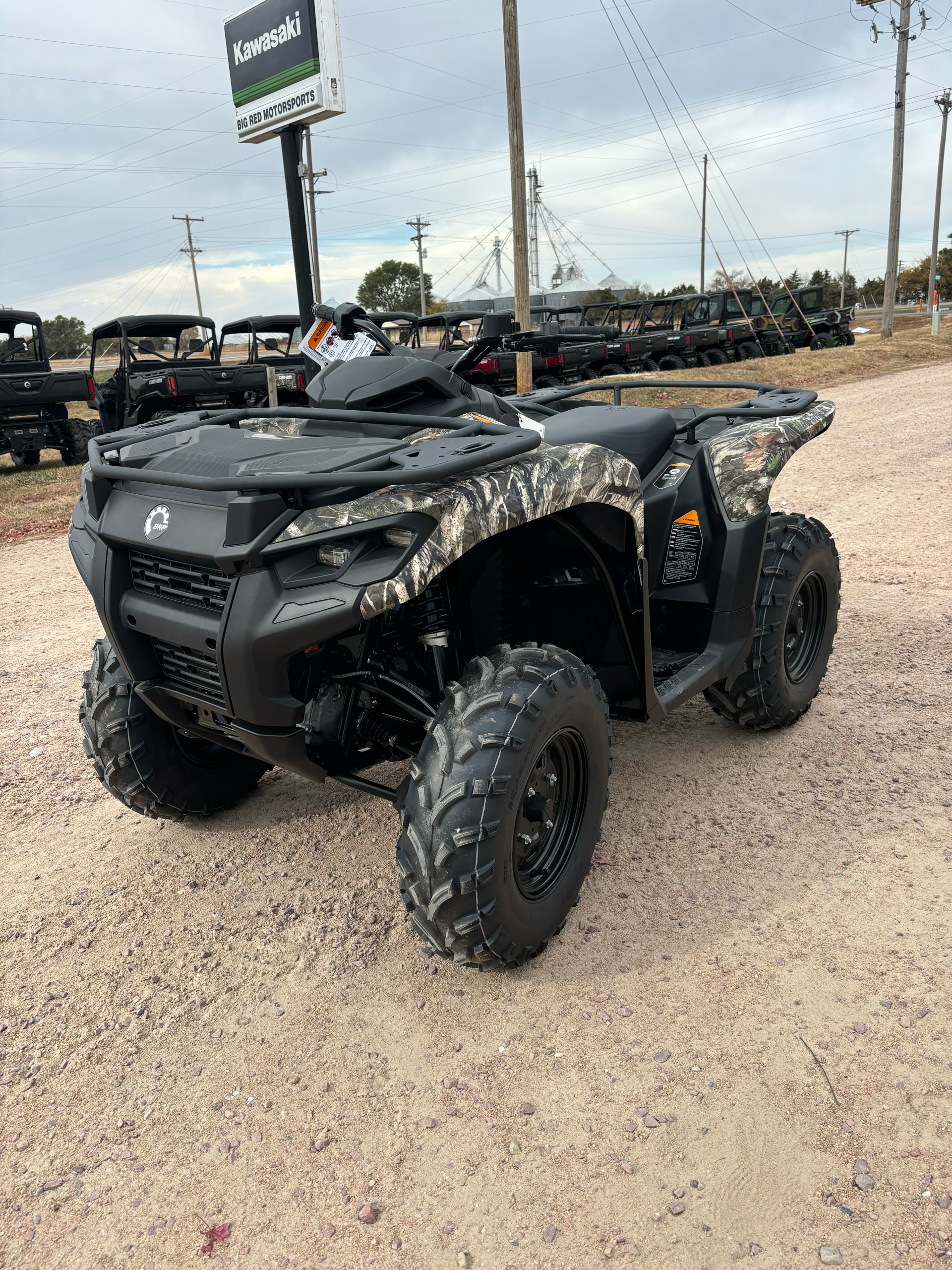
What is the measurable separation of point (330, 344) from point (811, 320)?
1093 inches

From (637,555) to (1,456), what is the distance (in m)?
16.8

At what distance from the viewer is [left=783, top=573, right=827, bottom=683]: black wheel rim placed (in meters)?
3.88

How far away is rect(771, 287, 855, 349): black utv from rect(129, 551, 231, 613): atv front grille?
90.7ft

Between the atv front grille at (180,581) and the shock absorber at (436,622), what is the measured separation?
0.54 meters

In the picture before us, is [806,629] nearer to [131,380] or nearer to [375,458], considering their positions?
[375,458]

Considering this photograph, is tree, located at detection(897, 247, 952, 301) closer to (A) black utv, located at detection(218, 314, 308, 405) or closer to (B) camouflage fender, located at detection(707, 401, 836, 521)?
(A) black utv, located at detection(218, 314, 308, 405)

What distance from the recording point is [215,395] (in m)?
14.8

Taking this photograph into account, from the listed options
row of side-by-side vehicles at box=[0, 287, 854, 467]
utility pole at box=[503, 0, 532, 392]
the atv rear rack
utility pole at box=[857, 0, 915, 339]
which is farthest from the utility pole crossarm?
the atv rear rack

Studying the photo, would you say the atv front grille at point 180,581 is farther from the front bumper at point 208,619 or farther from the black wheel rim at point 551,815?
the black wheel rim at point 551,815

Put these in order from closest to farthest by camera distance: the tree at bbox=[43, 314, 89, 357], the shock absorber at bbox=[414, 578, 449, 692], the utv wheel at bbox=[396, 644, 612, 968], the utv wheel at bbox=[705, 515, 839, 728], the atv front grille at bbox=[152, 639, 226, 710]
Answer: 1. the utv wheel at bbox=[396, 644, 612, 968]
2. the atv front grille at bbox=[152, 639, 226, 710]
3. the shock absorber at bbox=[414, 578, 449, 692]
4. the utv wheel at bbox=[705, 515, 839, 728]
5. the tree at bbox=[43, 314, 89, 357]

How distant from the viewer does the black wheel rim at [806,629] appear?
388 cm

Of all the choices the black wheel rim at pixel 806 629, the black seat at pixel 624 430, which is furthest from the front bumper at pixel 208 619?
the black wheel rim at pixel 806 629

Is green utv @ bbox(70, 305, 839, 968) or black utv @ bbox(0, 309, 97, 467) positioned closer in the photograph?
green utv @ bbox(70, 305, 839, 968)

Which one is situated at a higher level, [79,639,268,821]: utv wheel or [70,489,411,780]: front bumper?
[70,489,411,780]: front bumper
